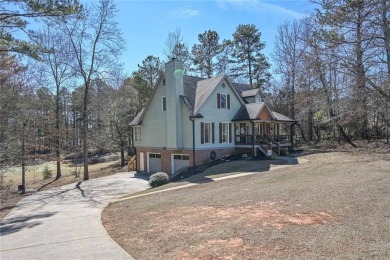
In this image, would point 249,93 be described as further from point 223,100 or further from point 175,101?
point 175,101

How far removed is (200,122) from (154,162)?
7.35 m

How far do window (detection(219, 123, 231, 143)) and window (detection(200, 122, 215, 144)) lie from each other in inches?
35.3

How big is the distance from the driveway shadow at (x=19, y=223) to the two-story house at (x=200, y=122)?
1368 cm

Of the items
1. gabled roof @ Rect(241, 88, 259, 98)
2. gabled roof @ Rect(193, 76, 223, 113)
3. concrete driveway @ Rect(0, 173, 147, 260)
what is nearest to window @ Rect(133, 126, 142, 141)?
gabled roof @ Rect(193, 76, 223, 113)

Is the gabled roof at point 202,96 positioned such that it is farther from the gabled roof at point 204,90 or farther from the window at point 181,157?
the window at point 181,157

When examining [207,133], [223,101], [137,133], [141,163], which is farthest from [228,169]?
[137,133]

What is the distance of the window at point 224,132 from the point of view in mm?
27828

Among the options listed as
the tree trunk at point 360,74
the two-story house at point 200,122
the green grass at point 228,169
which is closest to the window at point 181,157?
the two-story house at point 200,122

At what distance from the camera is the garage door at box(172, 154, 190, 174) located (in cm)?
2703

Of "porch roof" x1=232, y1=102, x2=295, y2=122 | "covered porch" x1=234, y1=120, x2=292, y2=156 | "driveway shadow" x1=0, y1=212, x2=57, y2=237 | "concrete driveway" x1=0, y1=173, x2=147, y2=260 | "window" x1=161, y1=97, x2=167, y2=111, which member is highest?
"window" x1=161, y1=97, x2=167, y2=111

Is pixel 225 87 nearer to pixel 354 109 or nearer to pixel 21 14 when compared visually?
pixel 354 109

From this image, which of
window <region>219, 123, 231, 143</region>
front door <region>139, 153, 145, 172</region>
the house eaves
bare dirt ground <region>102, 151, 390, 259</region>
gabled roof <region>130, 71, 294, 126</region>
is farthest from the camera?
front door <region>139, 153, 145, 172</region>

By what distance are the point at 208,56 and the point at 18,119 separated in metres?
30.3

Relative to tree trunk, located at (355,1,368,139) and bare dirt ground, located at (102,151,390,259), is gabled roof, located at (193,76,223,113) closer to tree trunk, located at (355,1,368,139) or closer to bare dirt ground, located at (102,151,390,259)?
tree trunk, located at (355,1,368,139)
